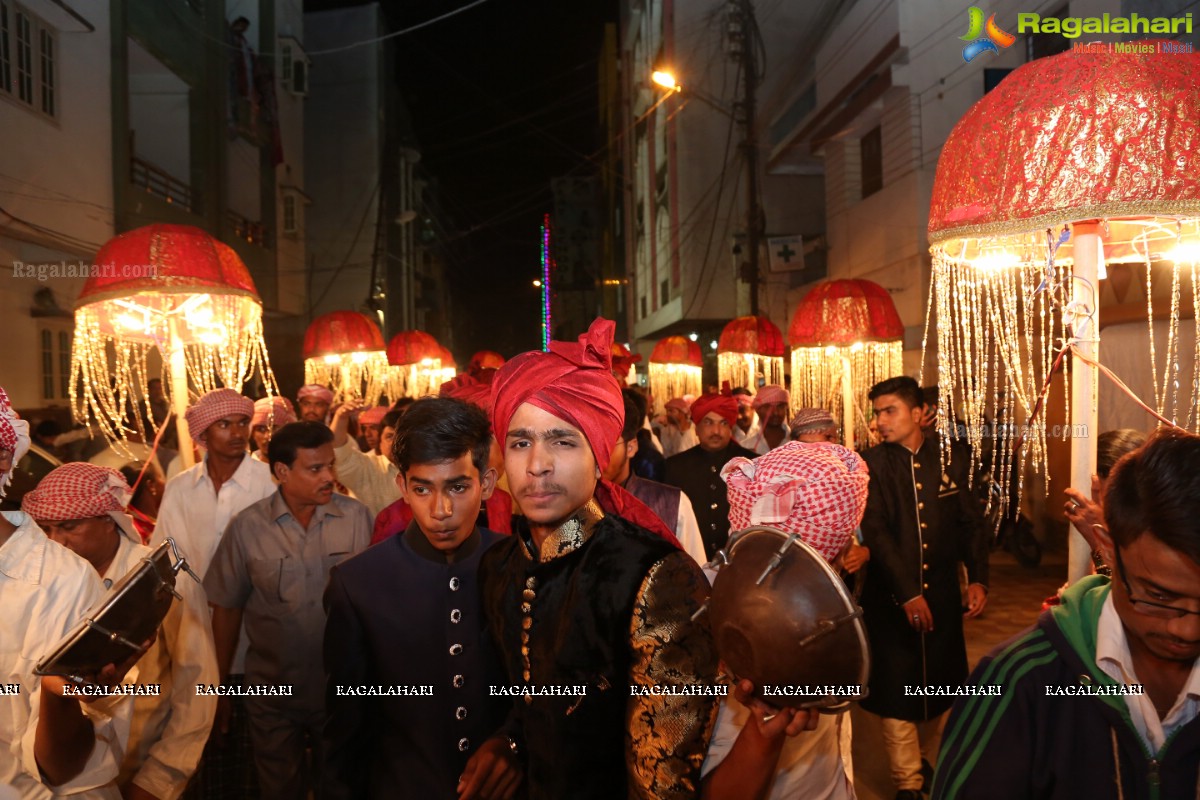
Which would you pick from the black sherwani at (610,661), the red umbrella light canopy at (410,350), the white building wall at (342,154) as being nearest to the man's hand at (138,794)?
the black sherwani at (610,661)

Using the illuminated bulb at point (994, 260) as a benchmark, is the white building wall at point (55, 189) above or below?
above

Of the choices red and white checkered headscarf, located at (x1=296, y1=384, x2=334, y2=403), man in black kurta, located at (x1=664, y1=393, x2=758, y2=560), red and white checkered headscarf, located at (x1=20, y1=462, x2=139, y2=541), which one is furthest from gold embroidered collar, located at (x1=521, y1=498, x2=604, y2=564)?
red and white checkered headscarf, located at (x1=296, y1=384, x2=334, y2=403)

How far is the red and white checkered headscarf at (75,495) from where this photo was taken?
2.69 m

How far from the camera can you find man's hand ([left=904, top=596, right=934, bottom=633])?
13.7 feet

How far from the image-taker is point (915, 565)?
4379mm

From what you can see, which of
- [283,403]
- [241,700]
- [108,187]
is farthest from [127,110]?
[241,700]

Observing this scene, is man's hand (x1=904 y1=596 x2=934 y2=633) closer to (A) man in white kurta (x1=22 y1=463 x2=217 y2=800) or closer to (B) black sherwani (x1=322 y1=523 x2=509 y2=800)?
(B) black sherwani (x1=322 y1=523 x2=509 y2=800)

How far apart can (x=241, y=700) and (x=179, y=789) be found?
28.6 inches

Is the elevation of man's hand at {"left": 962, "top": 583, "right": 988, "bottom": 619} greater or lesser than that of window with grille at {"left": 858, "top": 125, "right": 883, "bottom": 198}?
lesser

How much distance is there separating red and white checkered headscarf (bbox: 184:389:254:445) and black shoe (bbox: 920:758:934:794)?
436 centimetres

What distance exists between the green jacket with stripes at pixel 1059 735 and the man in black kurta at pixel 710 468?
4.04m

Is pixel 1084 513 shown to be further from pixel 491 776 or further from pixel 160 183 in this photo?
pixel 160 183

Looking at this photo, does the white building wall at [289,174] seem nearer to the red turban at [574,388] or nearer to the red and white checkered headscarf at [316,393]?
the red and white checkered headscarf at [316,393]

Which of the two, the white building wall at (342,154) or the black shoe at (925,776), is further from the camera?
the white building wall at (342,154)
